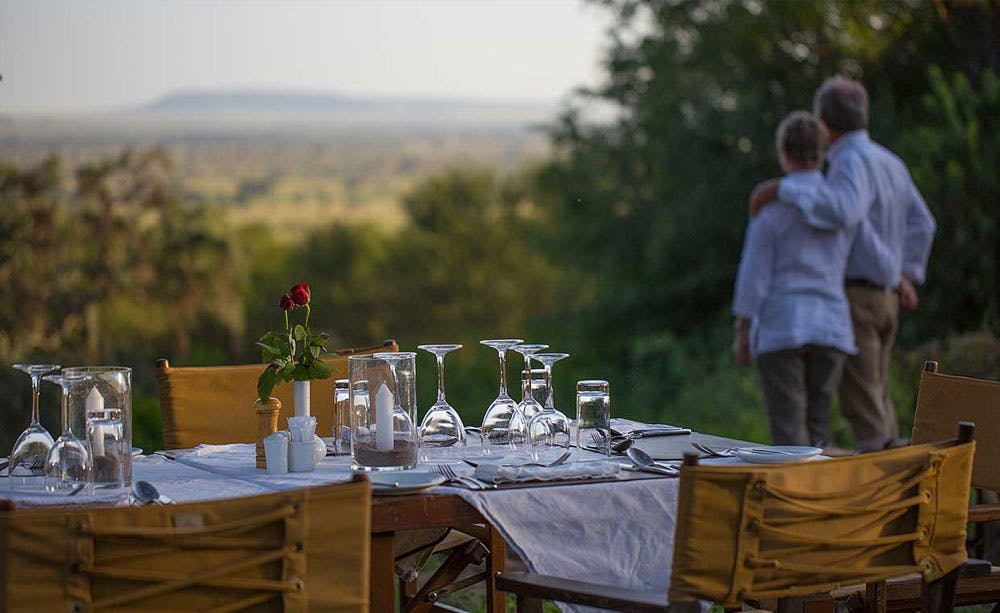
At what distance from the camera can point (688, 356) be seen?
7.93 meters

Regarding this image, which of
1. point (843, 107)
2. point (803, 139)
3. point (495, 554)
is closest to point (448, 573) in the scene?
point (495, 554)

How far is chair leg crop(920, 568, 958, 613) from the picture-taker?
7.06 ft

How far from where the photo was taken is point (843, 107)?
476cm

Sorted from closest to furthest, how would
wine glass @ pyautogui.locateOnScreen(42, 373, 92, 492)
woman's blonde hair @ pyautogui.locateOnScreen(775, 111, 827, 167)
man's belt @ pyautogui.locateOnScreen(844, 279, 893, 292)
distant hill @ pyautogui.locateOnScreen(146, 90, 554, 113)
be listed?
wine glass @ pyautogui.locateOnScreen(42, 373, 92, 492) < woman's blonde hair @ pyautogui.locateOnScreen(775, 111, 827, 167) < man's belt @ pyautogui.locateOnScreen(844, 279, 893, 292) < distant hill @ pyautogui.locateOnScreen(146, 90, 554, 113)

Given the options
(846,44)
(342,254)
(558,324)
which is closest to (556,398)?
(558,324)

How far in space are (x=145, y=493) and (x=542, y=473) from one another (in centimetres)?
66

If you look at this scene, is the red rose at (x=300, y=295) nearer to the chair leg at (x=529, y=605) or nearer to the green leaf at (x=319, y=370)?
the green leaf at (x=319, y=370)

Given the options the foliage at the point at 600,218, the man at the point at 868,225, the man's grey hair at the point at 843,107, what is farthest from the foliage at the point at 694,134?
the man's grey hair at the point at 843,107

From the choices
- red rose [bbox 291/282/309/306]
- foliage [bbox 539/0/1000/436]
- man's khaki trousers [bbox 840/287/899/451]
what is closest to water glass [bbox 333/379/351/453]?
red rose [bbox 291/282/309/306]

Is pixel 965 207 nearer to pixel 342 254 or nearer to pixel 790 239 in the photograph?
pixel 790 239

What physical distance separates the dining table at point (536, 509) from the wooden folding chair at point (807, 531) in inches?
4.0

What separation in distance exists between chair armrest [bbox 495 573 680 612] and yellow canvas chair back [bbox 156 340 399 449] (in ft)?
3.65

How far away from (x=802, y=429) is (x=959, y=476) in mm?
2581

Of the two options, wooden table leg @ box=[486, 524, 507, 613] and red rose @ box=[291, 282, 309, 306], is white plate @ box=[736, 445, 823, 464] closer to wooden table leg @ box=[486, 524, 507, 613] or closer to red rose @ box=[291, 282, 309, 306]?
wooden table leg @ box=[486, 524, 507, 613]
